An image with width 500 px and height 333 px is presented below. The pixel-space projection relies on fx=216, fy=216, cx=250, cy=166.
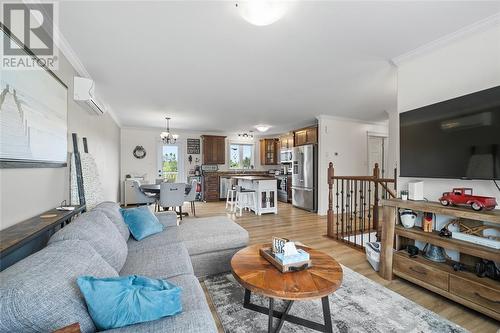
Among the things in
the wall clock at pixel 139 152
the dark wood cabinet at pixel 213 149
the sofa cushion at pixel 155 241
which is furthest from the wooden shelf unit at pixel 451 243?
the wall clock at pixel 139 152

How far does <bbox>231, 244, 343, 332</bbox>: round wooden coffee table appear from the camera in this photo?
1.31m

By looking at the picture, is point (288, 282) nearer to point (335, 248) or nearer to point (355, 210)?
point (335, 248)

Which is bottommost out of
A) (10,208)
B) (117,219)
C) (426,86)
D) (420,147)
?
(117,219)

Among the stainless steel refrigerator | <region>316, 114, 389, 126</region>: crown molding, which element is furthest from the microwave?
<region>316, 114, 389, 126</region>: crown molding

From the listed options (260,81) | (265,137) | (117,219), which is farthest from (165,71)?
(265,137)

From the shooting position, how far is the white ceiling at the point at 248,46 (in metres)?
1.77

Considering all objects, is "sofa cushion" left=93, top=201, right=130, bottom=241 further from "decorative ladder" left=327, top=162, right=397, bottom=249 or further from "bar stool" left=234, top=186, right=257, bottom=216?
"bar stool" left=234, top=186, right=257, bottom=216

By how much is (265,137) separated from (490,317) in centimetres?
751

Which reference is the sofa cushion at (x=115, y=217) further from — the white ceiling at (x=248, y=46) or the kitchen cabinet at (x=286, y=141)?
the kitchen cabinet at (x=286, y=141)

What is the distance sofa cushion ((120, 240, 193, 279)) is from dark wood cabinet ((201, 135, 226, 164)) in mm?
5795

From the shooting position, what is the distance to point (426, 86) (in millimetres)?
2389

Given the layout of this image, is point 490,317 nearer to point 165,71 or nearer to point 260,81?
point 260,81

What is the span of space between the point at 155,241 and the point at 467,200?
2.89 metres

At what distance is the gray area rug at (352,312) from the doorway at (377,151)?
4.61 metres
